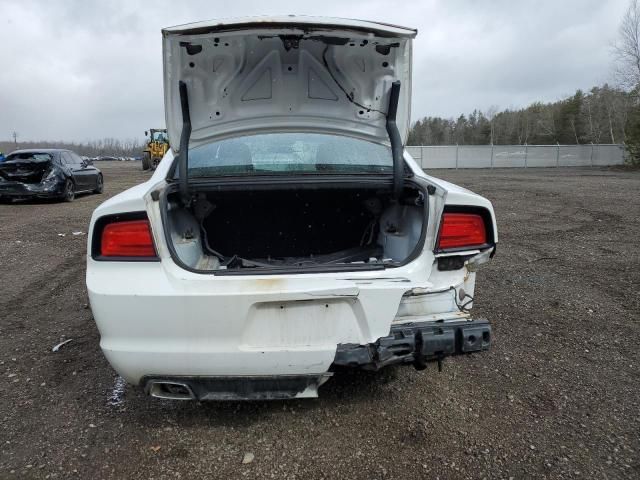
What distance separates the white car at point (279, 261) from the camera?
197 centimetres

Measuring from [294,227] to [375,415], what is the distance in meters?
1.50

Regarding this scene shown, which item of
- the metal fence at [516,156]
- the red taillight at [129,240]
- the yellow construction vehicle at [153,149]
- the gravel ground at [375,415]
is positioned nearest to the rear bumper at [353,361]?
the gravel ground at [375,415]

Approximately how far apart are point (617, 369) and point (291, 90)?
8.85ft

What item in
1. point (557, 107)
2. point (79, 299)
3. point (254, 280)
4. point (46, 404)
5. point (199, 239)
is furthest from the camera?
point (557, 107)

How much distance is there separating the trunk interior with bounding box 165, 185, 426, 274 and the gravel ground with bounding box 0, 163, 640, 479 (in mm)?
901

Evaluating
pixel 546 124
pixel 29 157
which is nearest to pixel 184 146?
pixel 29 157

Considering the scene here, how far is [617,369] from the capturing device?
113 inches

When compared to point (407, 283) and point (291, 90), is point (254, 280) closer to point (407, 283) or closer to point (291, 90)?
point (407, 283)

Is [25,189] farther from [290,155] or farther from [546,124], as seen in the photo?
[546,124]

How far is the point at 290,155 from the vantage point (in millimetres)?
2854

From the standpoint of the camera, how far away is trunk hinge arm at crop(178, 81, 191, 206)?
8.13 feet

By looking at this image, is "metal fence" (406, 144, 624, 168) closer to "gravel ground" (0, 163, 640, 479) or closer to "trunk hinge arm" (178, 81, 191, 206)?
"gravel ground" (0, 163, 640, 479)

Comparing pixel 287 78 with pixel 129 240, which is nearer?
pixel 129 240

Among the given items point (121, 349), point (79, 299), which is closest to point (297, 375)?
point (121, 349)
